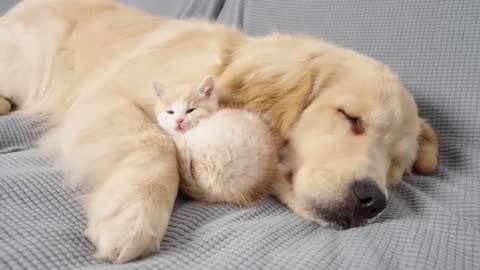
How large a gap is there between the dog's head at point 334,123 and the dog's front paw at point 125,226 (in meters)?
0.38

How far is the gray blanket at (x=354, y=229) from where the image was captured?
2.66 ft

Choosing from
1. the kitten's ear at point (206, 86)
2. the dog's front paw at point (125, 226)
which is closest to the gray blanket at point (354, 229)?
the dog's front paw at point (125, 226)

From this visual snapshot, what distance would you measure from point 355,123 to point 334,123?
0.06 m

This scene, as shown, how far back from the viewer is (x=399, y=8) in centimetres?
159

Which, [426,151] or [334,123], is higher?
[334,123]

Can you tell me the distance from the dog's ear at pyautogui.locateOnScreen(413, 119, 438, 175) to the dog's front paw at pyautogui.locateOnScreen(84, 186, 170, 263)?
0.85 metres

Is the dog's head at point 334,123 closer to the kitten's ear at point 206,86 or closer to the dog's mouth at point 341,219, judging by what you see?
the dog's mouth at point 341,219

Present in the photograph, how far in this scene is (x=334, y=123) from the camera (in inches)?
47.4

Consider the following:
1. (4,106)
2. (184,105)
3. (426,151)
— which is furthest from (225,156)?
(4,106)

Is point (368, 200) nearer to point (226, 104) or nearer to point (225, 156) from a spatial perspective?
point (225, 156)

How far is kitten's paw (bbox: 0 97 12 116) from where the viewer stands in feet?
5.78

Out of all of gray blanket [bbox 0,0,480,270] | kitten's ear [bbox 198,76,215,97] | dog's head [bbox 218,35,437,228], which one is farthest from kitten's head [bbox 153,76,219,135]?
gray blanket [bbox 0,0,480,270]

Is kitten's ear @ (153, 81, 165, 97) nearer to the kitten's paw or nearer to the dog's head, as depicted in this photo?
the dog's head

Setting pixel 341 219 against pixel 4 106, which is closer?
pixel 341 219
